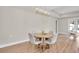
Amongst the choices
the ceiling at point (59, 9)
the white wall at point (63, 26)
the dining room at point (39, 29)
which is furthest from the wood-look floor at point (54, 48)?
the ceiling at point (59, 9)

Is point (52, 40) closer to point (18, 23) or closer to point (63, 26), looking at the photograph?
point (63, 26)

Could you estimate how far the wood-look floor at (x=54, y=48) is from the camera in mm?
2924

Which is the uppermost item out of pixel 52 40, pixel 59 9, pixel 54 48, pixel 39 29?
pixel 59 9

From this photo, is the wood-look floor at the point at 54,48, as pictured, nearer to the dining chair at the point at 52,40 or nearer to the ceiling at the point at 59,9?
the dining chair at the point at 52,40

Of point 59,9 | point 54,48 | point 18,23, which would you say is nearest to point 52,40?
point 54,48

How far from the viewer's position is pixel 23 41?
2945mm

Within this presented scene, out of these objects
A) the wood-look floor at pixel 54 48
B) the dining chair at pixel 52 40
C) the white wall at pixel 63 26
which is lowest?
the wood-look floor at pixel 54 48

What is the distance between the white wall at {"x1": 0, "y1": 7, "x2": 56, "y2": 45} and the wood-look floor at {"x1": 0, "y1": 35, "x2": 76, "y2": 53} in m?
0.19

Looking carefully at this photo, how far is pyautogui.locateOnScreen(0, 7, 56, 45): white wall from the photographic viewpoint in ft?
9.53

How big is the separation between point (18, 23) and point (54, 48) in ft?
3.87

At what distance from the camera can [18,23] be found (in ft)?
9.84

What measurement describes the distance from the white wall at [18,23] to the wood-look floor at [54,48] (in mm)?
193

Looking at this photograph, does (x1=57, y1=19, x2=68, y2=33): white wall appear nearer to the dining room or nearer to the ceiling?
the dining room
